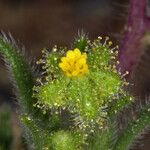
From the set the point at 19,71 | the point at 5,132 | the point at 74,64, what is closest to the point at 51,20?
the point at 5,132

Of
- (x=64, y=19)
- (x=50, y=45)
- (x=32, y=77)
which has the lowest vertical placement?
(x=32, y=77)

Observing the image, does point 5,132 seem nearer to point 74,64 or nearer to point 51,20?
point 74,64

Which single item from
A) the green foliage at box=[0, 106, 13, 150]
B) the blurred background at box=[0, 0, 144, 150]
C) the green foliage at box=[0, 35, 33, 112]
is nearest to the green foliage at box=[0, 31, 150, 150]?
the green foliage at box=[0, 35, 33, 112]

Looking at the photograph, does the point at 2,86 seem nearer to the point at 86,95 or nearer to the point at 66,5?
the point at 66,5

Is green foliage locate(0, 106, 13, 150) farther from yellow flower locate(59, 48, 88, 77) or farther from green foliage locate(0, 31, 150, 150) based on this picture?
yellow flower locate(59, 48, 88, 77)

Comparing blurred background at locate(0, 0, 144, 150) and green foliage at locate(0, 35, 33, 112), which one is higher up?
blurred background at locate(0, 0, 144, 150)

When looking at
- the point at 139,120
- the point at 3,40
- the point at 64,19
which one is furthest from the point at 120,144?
the point at 64,19

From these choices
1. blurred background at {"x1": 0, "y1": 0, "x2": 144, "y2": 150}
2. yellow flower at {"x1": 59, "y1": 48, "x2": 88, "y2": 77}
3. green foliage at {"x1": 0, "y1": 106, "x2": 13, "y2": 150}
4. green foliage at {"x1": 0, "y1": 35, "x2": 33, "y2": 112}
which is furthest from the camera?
blurred background at {"x1": 0, "y1": 0, "x2": 144, "y2": 150}

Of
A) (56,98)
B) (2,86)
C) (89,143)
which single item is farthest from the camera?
(2,86)

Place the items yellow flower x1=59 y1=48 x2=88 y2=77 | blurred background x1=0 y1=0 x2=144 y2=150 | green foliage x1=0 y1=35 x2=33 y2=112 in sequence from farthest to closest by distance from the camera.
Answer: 1. blurred background x1=0 y1=0 x2=144 y2=150
2. green foliage x1=0 y1=35 x2=33 y2=112
3. yellow flower x1=59 y1=48 x2=88 y2=77
